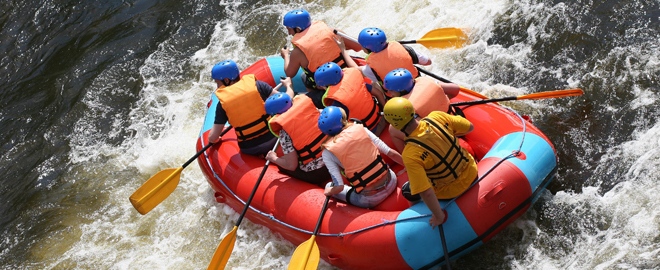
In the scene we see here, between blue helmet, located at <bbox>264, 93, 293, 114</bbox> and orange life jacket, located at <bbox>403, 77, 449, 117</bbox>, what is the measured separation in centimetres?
99

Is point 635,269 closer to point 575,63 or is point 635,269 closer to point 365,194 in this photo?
point 365,194

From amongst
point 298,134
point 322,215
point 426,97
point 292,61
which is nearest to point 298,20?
point 292,61

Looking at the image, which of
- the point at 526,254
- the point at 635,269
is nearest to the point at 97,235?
the point at 526,254

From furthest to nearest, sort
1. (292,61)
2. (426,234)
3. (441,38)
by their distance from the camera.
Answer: (441,38) → (292,61) → (426,234)

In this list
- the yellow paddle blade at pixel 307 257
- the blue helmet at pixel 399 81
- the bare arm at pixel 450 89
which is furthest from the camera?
the bare arm at pixel 450 89

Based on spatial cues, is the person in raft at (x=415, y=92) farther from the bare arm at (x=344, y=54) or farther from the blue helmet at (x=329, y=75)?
the bare arm at (x=344, y=54)

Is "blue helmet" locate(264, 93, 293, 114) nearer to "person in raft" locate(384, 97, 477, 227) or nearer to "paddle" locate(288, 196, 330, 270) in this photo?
"paddle" locate(288, 196, 330, 270)

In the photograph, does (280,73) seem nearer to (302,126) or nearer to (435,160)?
(302,126)

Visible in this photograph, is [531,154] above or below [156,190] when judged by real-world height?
above

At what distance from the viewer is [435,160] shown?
16.5ft

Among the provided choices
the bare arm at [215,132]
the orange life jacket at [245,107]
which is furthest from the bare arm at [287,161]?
the bare arm at [215,132]

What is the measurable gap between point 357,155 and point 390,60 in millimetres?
1224

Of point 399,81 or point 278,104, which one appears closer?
point 399,81

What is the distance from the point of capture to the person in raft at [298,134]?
5891 millimetres
